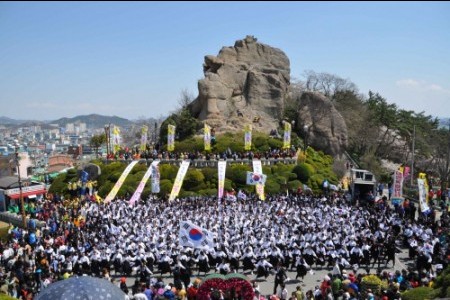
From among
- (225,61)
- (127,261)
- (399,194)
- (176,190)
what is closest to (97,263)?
(127,261)

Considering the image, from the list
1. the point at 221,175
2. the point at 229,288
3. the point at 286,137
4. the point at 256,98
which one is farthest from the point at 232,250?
the point at 256,98

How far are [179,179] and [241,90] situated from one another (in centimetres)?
1820

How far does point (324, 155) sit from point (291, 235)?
22890 millimetres

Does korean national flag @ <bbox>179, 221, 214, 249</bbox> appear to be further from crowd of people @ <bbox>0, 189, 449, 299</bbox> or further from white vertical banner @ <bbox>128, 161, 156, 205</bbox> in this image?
white vertical banner @ <bbox>128, 161, 156, 205</bbox>

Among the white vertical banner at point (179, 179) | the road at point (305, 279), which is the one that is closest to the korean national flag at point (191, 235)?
the road at point (305, 279)

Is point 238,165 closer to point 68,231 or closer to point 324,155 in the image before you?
point 324,155

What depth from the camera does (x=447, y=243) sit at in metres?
18.7

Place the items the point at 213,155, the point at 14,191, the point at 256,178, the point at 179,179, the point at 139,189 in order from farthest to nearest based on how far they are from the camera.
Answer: the point at 213,155, the point at 179,179, the point at 139,189, the point at 14,191, the point at 256,178

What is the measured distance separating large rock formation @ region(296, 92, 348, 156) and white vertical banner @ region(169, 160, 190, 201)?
1496cm

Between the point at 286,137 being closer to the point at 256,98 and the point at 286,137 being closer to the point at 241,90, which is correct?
the point at 256,98

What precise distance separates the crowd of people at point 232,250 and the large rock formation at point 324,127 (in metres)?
19.1

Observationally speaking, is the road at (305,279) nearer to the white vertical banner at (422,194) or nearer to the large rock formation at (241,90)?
the white vertical banner at (422,194)

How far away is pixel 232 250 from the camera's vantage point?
59.6ft

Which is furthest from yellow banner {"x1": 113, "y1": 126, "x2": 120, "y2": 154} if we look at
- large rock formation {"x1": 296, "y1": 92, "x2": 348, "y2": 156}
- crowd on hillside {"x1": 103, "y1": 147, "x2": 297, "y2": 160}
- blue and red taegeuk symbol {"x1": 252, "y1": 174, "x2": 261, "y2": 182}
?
large rock formation {"x1": 296, "y1": 92, "x2": 348, "y2": 156}
